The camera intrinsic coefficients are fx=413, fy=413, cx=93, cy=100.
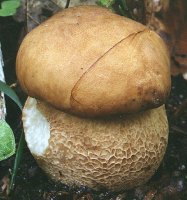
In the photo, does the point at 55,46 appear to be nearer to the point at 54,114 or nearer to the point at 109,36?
the point at 109,36

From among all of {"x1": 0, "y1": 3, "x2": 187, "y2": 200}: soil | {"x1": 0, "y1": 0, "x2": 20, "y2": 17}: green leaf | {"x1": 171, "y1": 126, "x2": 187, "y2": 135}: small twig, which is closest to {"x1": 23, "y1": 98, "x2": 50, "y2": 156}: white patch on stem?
{"x1": 0, "y1": 3, "x2": 187, "y2": 200}: soil

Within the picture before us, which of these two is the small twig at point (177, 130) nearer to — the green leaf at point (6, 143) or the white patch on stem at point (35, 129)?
the white patch on stem at point (35, 129)

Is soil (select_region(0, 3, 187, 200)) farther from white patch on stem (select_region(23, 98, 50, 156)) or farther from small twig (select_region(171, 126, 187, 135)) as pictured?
white patch on stem (select_region(23, 98, 50, 156))

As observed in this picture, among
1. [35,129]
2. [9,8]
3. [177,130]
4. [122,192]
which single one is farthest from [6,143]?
[177,130]

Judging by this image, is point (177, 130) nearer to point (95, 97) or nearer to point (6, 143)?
point (95, 97)

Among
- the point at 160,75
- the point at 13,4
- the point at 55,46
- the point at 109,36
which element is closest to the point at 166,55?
the point at 160,75

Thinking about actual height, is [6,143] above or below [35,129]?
above

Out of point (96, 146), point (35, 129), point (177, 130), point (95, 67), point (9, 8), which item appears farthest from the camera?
point (177, 130)
